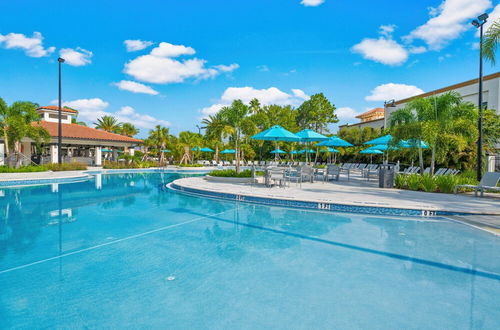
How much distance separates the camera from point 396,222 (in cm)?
671

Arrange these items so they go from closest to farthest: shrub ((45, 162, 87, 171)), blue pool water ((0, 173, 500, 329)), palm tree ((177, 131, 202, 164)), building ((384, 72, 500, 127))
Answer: blue pool water ((0, 173, 500, 329)) → shrub ((45, 162, 87, 171)) → building ((384, 72, 500, 127)) → palm tree ((177, 131, 202, 164))

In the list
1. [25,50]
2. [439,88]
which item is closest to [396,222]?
[439,88]

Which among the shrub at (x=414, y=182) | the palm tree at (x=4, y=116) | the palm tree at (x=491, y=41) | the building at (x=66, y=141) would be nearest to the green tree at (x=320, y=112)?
the building at (x=66, y=141)

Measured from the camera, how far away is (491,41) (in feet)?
30.3

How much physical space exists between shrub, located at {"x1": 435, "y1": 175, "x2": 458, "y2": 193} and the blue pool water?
4.76 meters

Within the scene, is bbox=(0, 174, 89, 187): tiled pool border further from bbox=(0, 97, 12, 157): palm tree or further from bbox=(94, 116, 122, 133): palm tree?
bbox=(94, 116, 122, 133): palm tree

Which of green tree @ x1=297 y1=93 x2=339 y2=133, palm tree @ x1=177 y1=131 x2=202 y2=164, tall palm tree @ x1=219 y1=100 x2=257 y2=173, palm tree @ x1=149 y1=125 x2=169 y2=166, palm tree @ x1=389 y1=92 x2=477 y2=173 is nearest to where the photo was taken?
palm tree @ x1=389 y1=92 x2=477 y2=173

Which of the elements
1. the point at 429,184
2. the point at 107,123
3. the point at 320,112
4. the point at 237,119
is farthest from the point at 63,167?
the point at 320,112

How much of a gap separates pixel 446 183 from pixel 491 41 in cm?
507

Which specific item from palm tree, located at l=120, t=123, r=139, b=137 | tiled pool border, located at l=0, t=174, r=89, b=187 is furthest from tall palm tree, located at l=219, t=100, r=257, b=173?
palm tree, located at l=120, t=123, r=139, b=137

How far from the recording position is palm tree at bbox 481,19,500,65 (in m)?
9.16

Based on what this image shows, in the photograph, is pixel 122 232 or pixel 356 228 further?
pixel 356 228

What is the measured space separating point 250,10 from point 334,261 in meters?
16.5

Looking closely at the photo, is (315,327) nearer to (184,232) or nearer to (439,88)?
(184,232)
